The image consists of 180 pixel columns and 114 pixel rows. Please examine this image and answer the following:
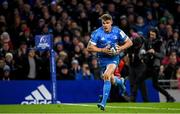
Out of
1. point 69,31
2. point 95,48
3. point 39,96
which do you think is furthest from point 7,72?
point 95,48

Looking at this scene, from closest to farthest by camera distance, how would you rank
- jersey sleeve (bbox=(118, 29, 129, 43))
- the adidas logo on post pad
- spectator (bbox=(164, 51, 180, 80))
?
jersey sleeve (bbox=(118, 29, 129, 43)), the adidas logo on post pad, spectator (bbox=(164, 51, 180, 80))

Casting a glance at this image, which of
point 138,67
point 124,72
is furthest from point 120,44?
point 124,72

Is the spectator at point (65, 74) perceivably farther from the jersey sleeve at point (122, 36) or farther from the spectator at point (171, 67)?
the jersey sleeve at point (122, 36)

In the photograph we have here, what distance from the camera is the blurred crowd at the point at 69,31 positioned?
1973 cm

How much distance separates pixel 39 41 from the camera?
16.9 metres

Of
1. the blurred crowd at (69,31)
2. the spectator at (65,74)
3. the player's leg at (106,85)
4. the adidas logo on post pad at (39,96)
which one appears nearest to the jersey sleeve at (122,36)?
the player's leg at (106,85)

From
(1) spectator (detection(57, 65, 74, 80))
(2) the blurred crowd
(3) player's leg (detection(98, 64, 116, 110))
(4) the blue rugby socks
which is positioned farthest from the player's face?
(1) spectator (detection(57, 65, 74, 80))

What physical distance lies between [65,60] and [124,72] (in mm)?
1992

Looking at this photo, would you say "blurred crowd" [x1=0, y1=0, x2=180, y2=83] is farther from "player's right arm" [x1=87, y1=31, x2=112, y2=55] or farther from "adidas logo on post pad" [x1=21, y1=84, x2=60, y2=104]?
"player's right arm" [x1=87, y1=31, x2=112, y2=55]

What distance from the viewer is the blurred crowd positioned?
19.7 m

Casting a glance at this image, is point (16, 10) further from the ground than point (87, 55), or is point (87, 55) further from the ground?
point (16, 10)

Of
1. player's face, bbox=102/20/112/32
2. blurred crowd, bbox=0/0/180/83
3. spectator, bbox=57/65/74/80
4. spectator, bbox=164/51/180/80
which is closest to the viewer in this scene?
player's face, bbox=102/20/112/32

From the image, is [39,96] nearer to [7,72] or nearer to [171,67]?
[7,72]

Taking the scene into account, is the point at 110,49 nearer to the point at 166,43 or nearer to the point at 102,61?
the point at 102,61
